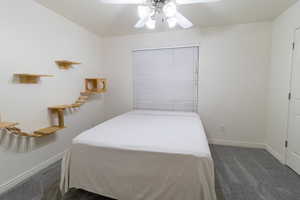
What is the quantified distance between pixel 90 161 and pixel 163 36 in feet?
8.86

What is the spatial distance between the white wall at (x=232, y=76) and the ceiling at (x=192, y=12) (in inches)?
9.0

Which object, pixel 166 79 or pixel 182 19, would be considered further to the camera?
pixel 166 79

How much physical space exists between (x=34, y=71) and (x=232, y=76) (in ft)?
10.8

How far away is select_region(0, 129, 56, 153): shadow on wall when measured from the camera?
5.60ft

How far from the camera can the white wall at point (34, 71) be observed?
1709 mm

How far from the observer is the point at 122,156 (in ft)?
4.56

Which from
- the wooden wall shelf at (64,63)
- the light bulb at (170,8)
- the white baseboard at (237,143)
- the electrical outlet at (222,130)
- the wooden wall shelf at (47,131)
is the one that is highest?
the light bulb at (170,8)

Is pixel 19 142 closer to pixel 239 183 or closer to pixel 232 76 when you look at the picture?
pixel 239 183

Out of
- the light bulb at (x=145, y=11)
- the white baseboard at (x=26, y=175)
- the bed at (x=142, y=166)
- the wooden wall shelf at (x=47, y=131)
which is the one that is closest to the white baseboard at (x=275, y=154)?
the bed at (x=142, y=166)

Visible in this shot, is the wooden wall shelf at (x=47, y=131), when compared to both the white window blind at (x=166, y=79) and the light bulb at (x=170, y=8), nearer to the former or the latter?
the white window blind at (x=166, y=79)

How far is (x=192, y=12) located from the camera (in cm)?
241

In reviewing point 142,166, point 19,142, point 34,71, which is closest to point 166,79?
point 142,166

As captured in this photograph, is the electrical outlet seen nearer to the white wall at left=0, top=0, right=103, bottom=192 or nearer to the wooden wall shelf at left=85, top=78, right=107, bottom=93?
the wooden wall shelf at left=85, top=78, right=107, bottom=93

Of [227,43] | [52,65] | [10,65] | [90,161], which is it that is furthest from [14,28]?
[227,43]
